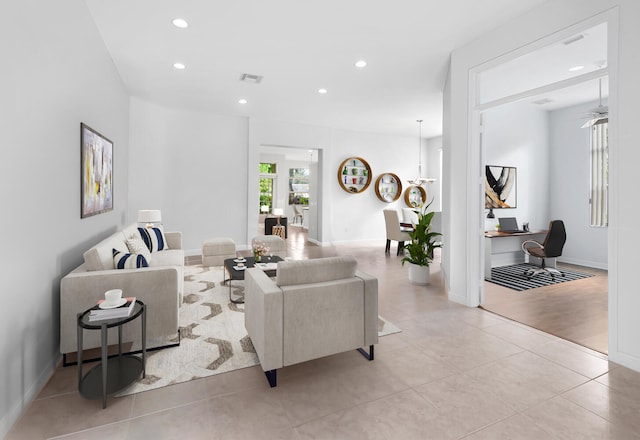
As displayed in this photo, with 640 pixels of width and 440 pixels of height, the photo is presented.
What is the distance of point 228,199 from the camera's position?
7.09 meters

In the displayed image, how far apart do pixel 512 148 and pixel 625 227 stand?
13.9ft

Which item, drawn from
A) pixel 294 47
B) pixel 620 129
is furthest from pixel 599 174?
pixel 294 47

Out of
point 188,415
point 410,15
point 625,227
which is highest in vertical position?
point 410,15

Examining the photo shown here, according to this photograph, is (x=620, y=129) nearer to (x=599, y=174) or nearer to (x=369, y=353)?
(x=369, y=353)

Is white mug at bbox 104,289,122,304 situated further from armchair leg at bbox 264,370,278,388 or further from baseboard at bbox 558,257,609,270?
baseboard at bbox 558,257,609,270

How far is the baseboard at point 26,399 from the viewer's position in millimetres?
1703

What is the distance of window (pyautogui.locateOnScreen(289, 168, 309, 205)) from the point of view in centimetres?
1407

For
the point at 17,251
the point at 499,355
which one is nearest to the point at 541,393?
the point at 499,355

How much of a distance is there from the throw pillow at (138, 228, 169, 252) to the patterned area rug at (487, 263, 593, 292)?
16.3ft

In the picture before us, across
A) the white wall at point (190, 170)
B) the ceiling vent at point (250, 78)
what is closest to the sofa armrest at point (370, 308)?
the ceiling vent at point (250, 78)

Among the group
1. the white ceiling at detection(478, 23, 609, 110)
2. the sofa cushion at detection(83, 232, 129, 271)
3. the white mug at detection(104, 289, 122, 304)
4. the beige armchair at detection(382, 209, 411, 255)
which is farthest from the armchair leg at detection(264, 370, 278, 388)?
the beige armchair at detection(382, 209, 411, 255)

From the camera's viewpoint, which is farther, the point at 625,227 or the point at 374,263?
the point at 374,263

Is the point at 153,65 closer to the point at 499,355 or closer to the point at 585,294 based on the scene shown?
the point at 499,355

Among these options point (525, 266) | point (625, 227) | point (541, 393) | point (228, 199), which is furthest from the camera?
point (228, 199)
